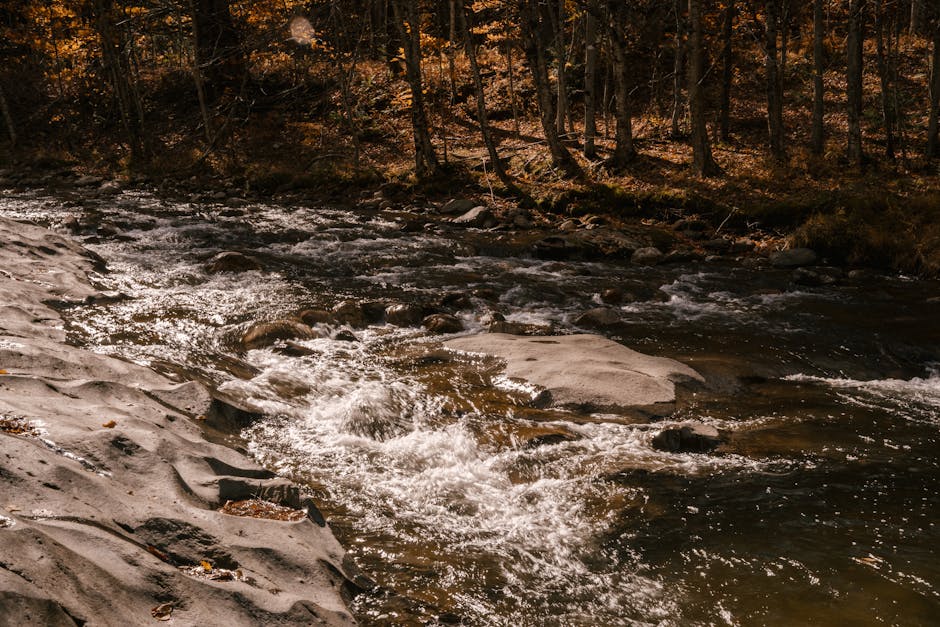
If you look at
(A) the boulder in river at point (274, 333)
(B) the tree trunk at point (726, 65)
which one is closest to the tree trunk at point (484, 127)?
(B) the tree trunk at point (726, 65)

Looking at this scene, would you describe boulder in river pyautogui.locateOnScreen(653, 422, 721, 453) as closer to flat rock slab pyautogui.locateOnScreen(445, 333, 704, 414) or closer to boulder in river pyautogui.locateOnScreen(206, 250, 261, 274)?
flat rock slab pyautogui.locateOnScreen(445, 333, 704, 414)

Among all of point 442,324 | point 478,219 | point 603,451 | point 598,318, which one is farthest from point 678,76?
point 603,451

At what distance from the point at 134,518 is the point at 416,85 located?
52.2 feet

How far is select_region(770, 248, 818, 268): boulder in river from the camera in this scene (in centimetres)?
1222

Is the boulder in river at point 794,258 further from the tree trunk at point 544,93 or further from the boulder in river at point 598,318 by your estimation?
the tree trunk at point 544,93

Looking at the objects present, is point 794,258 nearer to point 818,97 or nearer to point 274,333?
point 818,97

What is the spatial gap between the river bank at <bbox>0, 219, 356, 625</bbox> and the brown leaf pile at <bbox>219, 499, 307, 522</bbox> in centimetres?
1

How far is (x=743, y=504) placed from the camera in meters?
4.73

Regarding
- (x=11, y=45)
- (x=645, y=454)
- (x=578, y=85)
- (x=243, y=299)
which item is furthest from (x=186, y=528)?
(x=11, y=45)

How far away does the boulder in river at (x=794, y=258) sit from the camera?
12219 mm

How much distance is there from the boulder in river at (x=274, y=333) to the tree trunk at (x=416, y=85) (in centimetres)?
1001

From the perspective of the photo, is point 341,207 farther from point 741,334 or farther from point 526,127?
point 741,334

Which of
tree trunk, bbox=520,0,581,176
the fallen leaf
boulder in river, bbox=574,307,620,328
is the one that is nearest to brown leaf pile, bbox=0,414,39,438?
the fallen leaf

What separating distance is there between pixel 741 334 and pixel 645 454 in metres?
4.17
